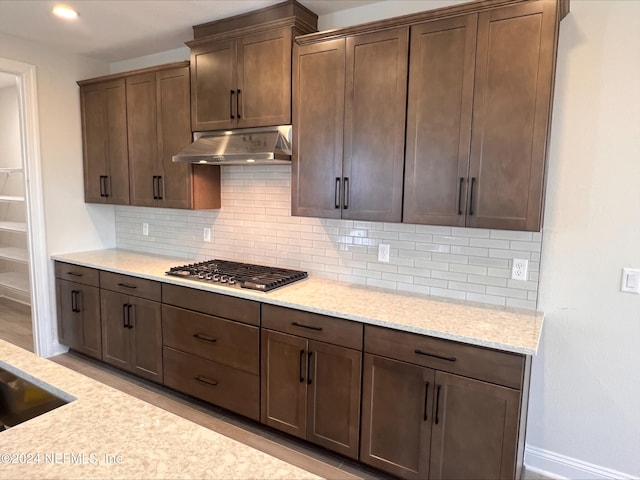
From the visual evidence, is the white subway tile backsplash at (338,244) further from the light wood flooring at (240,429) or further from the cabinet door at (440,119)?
the light wood flooring at (240,429)

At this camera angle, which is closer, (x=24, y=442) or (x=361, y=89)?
(x=24, y=442)

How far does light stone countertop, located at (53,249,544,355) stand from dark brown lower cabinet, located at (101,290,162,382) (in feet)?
0.98

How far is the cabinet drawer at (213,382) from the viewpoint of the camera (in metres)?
2.62

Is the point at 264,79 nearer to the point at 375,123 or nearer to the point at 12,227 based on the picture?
the point at 375,123

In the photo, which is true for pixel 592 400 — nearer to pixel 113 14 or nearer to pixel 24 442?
pixel 24 442

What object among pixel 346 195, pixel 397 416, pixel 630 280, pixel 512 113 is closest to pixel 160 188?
pixel 346 195

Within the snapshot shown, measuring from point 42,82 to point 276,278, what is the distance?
274 cm

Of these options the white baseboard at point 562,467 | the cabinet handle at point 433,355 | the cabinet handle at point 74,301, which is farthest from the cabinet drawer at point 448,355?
the cabinet handle at point 74,301

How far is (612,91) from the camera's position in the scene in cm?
203

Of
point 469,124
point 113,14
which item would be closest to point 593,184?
point 469,124

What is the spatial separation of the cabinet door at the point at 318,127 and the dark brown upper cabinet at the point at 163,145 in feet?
3.30

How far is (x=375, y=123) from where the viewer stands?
232 cm

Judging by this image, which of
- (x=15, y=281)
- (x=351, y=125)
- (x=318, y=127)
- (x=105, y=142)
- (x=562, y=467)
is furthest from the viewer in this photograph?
(x=15, y=281)

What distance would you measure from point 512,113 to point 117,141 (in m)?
3.17
